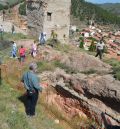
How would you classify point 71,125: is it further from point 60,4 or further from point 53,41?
point 60,4

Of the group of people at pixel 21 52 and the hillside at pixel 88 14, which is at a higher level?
the group of people at pixel 21 52

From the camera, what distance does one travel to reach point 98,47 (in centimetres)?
2222

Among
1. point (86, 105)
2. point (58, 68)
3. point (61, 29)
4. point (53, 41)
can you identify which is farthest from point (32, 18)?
point (86, 105)

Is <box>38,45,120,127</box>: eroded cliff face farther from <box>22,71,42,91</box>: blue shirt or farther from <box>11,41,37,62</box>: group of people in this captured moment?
<box>22,71,42,91</box>: blue shirt

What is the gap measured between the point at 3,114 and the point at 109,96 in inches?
175

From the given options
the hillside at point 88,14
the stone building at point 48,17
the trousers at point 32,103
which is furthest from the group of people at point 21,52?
the hillside at point 88,14

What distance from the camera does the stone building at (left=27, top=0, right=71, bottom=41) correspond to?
95.8 ft

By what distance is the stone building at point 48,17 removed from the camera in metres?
29.2

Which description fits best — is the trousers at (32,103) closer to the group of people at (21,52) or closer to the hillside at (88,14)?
the group of people at (21,52)

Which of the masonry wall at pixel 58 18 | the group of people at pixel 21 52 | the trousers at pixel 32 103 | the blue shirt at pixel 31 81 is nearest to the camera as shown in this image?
the blue shirt at pixel 31 81

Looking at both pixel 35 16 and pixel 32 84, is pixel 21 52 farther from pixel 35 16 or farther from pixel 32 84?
pixel 35 16

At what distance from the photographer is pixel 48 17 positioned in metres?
29.5

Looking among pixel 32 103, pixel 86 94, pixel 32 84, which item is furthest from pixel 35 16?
pixel 32 84

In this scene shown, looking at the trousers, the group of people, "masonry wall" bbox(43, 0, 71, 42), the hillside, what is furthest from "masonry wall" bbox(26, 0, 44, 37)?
the hillside
